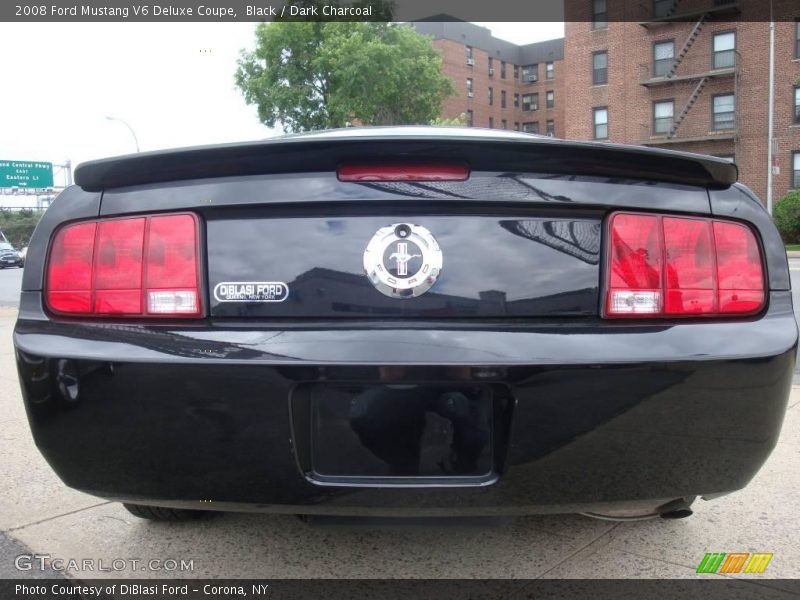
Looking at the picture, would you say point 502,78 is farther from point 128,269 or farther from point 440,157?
point 128,269

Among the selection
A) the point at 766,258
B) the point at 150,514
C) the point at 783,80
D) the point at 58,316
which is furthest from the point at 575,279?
the point at 783,80

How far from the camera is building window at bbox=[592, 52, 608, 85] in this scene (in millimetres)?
35625

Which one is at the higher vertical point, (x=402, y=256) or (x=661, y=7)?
(x=661, y=7)

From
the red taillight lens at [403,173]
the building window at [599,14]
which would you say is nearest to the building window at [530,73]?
the building window at [599,14]

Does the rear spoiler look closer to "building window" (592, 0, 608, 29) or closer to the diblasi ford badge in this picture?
the diblasi ford badge

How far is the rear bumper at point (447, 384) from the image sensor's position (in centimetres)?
158

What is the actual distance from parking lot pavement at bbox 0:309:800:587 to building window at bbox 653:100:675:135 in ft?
112

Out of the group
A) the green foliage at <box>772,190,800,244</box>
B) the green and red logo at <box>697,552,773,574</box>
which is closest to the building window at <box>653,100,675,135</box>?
the green foliage at <box>772,190,800,244</box>

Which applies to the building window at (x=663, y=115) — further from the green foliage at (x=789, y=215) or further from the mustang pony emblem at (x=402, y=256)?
the mustang pony emblem at (x=402, y=256)

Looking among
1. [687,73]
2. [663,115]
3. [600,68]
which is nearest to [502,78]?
[600,68]

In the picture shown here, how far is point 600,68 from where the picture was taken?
35.9m

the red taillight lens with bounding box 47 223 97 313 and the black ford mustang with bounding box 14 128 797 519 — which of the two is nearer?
the black ford mustang with bounding box 14 128 797 519

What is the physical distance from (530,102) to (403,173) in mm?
63841

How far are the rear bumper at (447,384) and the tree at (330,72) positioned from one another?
115 ft
